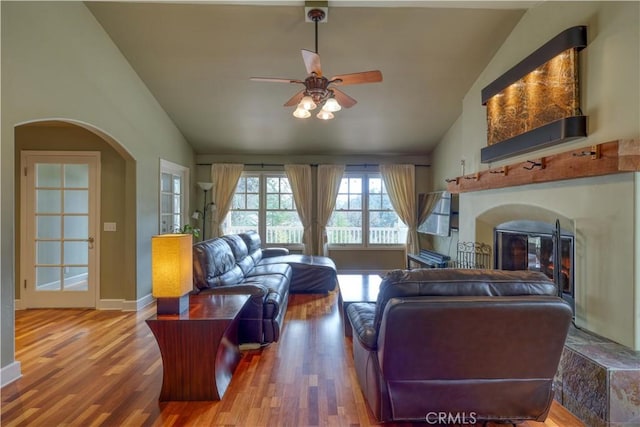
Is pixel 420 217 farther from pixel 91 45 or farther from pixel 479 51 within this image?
pixel 91 45

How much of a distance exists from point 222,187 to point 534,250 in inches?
206

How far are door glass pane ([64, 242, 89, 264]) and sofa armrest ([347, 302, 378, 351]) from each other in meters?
3.72

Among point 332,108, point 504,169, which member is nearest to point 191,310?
point 332,108

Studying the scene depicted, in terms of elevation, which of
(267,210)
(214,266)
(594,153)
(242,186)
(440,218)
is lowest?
(214,266)

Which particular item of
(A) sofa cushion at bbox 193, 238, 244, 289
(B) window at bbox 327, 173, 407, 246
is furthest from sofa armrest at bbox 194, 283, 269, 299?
(B) window at bbox 327, 173, 407, 246

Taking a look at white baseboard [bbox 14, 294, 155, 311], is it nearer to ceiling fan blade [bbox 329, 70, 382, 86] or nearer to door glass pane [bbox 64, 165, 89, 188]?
door glass pane [bbox 64, 165, 89, 188]

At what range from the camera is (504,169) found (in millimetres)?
3568

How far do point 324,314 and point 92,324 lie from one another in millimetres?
2662

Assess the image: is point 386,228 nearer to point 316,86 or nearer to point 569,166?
point 569,166

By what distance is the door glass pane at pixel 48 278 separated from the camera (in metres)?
4.33

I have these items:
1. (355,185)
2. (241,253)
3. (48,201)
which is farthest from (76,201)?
(355,185)

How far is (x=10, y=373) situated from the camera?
2.56 metres

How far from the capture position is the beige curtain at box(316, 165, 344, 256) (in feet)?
21.6

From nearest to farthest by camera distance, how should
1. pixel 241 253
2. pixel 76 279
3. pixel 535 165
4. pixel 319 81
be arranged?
1. pixel 319 81
2. pixel 535 165
3. pixel 76 279
4. pixel 241 253
